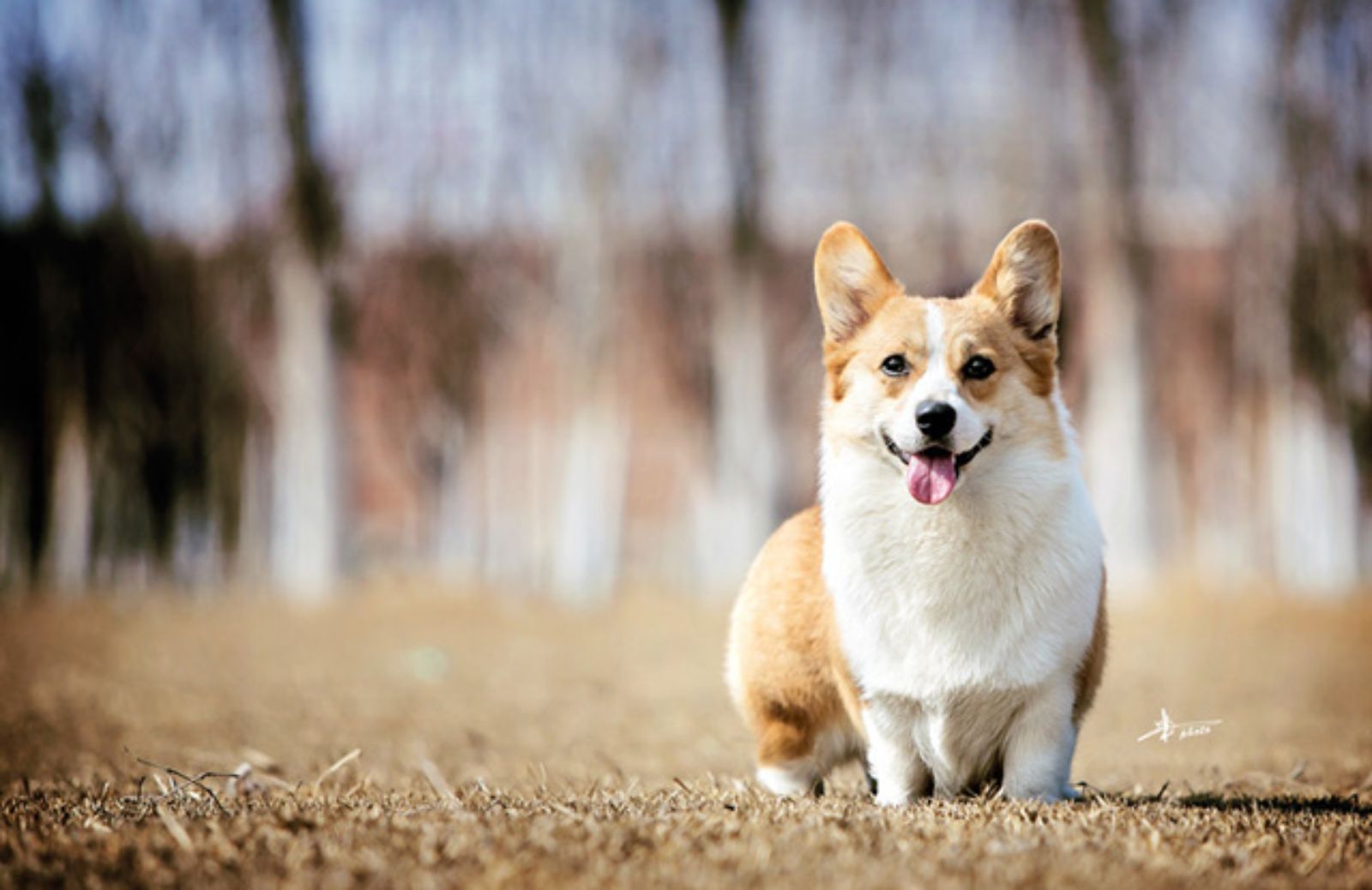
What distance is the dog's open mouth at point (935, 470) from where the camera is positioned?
3.41 m

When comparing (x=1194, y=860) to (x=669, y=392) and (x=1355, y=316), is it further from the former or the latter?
(x=669, y=392)

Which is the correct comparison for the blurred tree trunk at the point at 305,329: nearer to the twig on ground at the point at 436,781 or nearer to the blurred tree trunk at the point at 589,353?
the blurred tree trunk at the point at 589,353

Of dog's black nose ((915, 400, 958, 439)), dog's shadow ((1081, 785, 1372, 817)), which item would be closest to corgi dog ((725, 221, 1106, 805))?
dog's black nose ((915, 400, 958, 439))

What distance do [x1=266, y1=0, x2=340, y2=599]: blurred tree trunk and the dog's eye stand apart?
13144 mm

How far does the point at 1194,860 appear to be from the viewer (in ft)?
8.82

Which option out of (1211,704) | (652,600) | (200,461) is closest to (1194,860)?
(1211,704)

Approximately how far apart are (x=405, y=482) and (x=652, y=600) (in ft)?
67.2

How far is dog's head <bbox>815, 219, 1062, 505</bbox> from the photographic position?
342cm

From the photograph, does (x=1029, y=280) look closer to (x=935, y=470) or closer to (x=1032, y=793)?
(x=935, y=470)

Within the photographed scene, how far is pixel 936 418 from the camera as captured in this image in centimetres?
334

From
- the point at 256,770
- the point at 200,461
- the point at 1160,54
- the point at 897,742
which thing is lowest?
the point at 200,461

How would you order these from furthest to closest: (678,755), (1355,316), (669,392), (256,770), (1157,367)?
(669,392), (1157,367), (1355,316), (678,755), (256,770)

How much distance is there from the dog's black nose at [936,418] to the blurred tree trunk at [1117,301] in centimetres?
1153

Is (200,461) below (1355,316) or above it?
below
